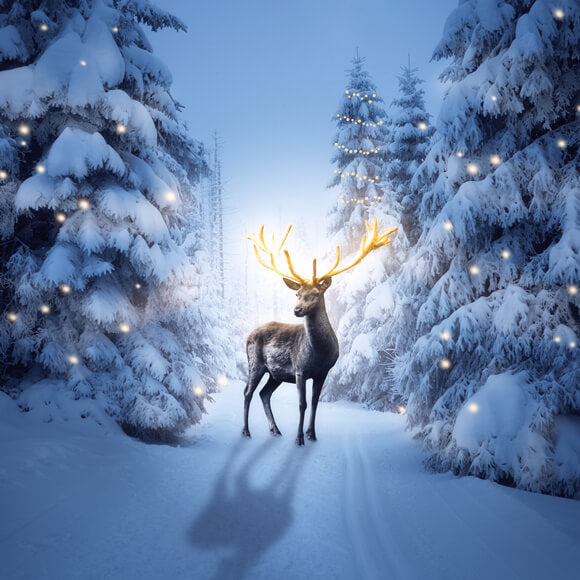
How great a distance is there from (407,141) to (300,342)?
677 centimetres

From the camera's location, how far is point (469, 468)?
3840mm

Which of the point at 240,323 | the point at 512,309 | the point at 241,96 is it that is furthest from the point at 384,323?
the point at 240,323

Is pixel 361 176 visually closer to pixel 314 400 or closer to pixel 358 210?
pixel 358 210

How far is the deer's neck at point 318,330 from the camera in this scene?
196 inches

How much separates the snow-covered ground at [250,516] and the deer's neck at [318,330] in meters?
1.40

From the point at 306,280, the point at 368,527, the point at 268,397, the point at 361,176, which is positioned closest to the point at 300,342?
the point at 306,280

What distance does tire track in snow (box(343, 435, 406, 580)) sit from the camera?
2.52 m

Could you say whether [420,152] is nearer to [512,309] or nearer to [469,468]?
[512,309]

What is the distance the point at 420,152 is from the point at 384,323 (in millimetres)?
4340

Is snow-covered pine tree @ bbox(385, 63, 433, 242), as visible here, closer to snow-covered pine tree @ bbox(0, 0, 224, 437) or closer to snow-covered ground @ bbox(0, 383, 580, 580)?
snow-covered pine tree @ bbox(0, 0, 224, 437)

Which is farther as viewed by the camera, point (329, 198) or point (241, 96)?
point (241, 96)

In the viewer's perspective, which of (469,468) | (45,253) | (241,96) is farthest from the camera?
(241,96)

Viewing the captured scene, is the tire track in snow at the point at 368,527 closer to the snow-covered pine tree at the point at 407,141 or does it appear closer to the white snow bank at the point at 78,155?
the white snow bank at the point at 78,155

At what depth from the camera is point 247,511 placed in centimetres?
325
